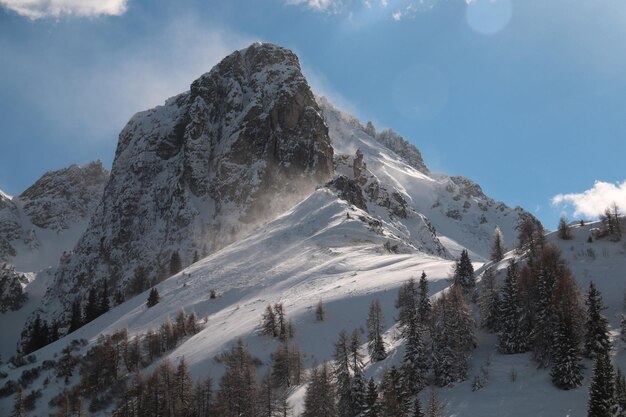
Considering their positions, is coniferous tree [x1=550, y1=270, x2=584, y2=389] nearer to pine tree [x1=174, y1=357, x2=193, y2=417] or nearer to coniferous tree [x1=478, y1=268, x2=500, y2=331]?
coniferous tree [x1=478, y1=268, x2=500, y2=331]

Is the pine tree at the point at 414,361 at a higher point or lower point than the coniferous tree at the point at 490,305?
lower

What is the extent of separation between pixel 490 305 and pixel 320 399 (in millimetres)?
23497

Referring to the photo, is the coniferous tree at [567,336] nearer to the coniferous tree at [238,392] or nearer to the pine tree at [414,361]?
the pine tree at [414,361]

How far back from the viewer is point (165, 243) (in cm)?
17700

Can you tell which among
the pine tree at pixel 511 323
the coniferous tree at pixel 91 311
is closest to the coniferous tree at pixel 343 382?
the pine tree at pixel 511 323

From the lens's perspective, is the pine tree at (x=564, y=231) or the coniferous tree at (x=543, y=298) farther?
the pine tree at (x=564, y=231)

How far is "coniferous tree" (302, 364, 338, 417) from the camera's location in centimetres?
4781

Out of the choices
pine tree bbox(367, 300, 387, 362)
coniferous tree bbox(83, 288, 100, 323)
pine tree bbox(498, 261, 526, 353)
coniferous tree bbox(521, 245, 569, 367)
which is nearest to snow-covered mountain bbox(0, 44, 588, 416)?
pine tree bbox(367, 300, 387, 362)

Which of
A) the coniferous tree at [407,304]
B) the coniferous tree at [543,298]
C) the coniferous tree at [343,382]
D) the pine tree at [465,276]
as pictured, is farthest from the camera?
the pine tree at [465,276]

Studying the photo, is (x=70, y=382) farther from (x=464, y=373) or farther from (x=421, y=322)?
(x=464, y=373)

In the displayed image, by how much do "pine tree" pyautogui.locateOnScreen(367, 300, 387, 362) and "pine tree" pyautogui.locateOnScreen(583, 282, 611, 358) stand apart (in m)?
19.8

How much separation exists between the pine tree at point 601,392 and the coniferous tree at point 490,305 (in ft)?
66.0

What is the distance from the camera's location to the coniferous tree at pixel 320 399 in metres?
47.8

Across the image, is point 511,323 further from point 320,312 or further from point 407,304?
point 320,312
